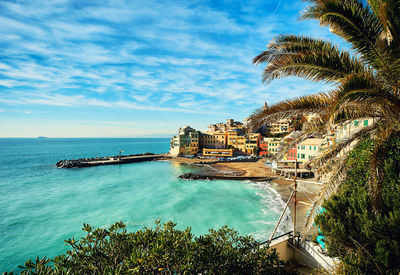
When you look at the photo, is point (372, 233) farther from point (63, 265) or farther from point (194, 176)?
point (194, 176)

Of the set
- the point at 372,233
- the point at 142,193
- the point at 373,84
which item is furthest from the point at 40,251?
the point at 373,84

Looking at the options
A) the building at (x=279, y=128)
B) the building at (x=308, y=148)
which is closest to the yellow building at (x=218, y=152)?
the building at (x=279, y=128)

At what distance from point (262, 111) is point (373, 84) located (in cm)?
215

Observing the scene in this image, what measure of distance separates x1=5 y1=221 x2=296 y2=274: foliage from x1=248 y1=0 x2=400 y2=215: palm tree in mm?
2602

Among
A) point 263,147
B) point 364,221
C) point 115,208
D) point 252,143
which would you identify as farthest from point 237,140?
point 364,221

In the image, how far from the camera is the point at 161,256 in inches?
133

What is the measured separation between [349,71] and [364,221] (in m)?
3.55

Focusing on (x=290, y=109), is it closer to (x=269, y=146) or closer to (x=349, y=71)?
(x=349, y=71)

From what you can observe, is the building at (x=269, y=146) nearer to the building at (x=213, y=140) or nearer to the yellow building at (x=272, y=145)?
the yellow building at (x=272, y=145)

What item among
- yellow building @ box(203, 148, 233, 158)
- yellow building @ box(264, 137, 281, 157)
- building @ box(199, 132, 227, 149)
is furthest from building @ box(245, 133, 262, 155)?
building @ box(199, 132, 227, 149)

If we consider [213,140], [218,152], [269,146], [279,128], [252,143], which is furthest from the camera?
[279,128]

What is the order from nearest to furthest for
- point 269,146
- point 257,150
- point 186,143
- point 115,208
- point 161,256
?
point 161,256, point 115,208, point 269,146, point 257,150, point 186,143

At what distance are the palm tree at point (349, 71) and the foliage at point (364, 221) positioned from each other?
41 cm

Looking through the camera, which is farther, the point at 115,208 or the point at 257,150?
the point at 257,150
